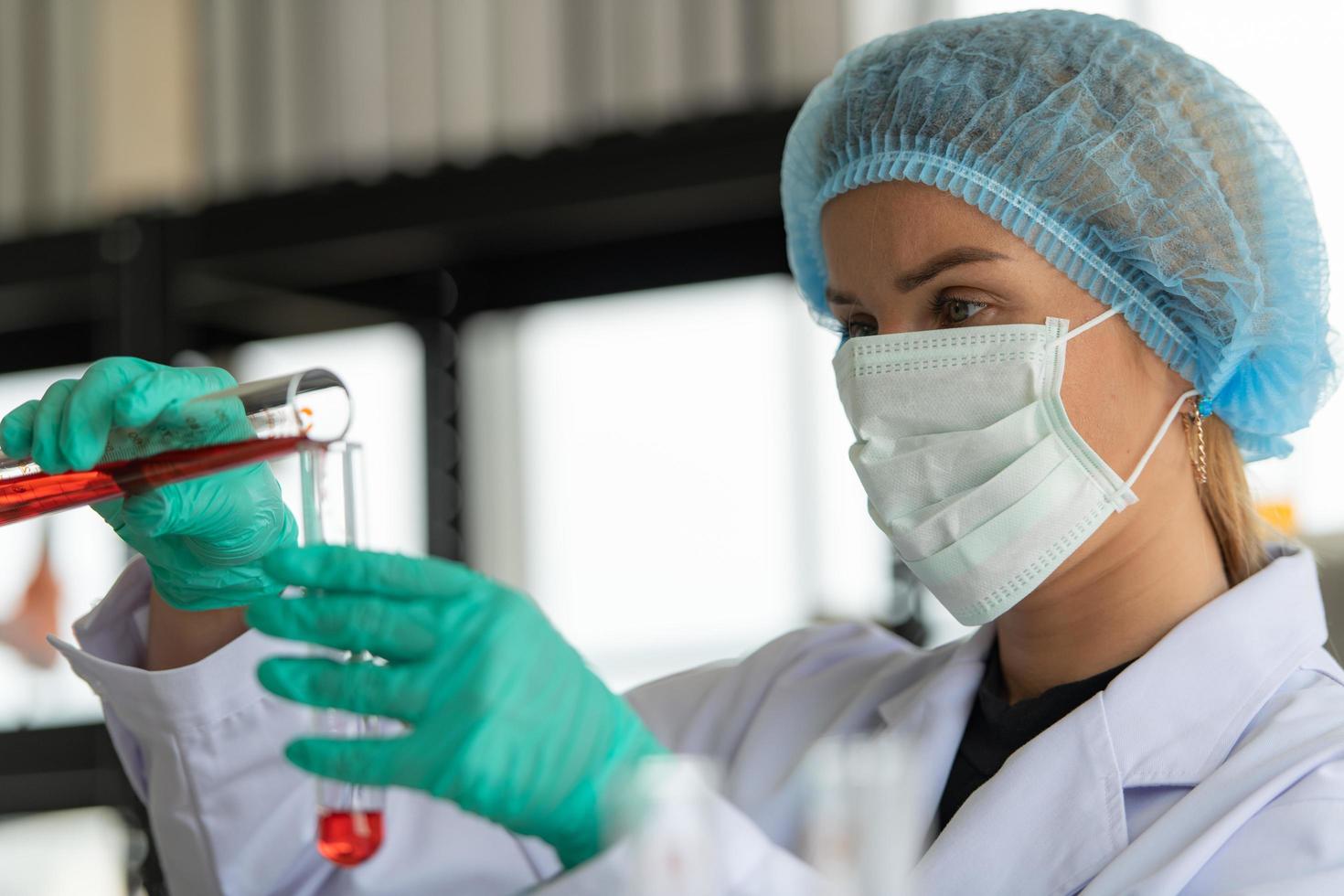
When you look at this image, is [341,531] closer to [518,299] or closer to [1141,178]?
[1141,178]

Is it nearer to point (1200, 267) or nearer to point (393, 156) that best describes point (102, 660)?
point (1200, 267)

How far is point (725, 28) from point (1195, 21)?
2.81ft

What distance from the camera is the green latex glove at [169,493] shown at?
101 centimetres

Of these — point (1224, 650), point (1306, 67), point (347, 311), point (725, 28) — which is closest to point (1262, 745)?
point (1224, 650)

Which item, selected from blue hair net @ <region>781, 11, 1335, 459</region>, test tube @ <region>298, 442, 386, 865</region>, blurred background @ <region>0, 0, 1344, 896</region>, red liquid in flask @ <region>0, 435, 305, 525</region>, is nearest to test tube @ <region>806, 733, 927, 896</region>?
test tube @ <region>298, 442, 386, 865</region>

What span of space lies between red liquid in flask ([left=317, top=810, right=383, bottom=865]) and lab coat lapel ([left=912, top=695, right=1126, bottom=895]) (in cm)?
47

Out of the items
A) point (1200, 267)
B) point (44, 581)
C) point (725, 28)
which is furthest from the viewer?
point (44, 581)

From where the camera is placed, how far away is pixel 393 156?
3.04 m

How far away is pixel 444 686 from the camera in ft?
2.74

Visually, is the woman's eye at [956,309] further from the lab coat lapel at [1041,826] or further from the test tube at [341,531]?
the test tube at [341,531]

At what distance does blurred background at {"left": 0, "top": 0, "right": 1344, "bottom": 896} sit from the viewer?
2.54 m

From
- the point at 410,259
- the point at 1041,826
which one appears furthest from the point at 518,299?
the point at 1041,826

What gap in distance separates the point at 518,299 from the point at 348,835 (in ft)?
6.80

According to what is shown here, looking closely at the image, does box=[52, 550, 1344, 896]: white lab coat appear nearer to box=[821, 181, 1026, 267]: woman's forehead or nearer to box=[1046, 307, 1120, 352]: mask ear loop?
box=[1046, 307, 1120, 352]: mask ear loop
